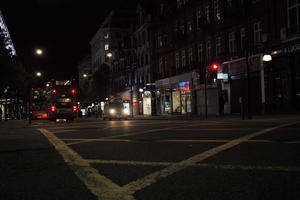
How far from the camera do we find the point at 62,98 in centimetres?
3538

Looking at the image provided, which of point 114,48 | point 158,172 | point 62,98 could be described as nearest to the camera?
point 158,172

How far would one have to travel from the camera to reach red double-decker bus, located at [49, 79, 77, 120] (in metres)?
35.3

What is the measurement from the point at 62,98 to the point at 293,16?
21787 millimetres

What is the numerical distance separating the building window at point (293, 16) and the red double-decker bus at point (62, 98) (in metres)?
20.5

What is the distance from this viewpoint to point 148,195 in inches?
175

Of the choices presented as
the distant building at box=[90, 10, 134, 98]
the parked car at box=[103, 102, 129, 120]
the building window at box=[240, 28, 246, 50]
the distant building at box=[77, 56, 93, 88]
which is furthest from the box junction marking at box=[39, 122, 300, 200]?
the distant building at box=[77, 56, 93, 88]

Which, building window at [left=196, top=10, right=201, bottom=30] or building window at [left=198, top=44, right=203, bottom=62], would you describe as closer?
building window at [left=196, top=10, right=201, bottom=30]

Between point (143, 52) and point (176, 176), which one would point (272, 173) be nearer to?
point (176, 176)

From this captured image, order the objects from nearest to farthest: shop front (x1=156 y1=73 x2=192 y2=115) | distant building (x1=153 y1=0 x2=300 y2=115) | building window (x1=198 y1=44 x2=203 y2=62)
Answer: distant building (x1=153 y1=0 x2=300 y2=115)
building window (x1=198 y1=44 x2=203 y2=62)
shop front (x1=156 y1=73 x2=192 y2=115)

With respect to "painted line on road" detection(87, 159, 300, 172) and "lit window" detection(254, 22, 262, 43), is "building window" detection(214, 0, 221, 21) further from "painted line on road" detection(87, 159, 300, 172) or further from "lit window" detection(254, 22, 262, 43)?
"painted line on road" detection(87, 159, 300, 172)

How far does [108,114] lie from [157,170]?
30.2 meters

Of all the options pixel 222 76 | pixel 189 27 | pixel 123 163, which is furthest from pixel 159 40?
pixel 123 163

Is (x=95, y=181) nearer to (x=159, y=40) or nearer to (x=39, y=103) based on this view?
(x=39, y=103)

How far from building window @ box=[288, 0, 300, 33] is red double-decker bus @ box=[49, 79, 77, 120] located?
67.2 ft
